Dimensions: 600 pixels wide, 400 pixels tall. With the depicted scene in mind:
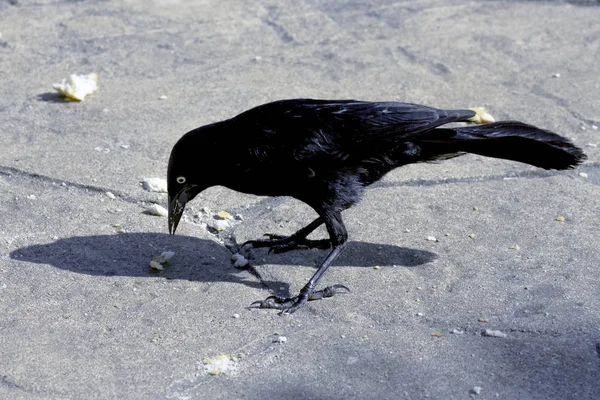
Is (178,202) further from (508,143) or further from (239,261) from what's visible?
(508,143)

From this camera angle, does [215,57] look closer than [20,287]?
No

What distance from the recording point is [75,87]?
576cm

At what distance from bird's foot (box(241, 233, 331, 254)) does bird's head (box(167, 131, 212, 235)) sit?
0.38 metres

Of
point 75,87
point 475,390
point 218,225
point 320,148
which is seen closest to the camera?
point 475,390

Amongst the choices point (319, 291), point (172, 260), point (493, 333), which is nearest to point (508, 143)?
point (493, 333)

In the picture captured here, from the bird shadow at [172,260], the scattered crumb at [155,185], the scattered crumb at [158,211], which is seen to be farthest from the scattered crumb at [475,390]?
the scattered crumb at [155,185]

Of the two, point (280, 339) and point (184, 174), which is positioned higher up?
point (184, 174)

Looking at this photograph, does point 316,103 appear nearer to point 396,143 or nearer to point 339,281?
point 396,143

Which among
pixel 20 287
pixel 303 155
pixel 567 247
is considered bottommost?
pixel 20 287

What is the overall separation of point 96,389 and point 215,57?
3.68 meters

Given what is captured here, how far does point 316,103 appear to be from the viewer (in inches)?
165

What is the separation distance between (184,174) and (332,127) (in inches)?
27.6

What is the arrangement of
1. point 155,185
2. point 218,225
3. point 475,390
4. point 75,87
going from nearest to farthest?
point 475,390 < point 218,225 < point 155,185 < point 75,87

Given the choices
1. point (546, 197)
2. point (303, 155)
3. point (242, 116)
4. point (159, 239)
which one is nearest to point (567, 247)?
point (546, 197)
